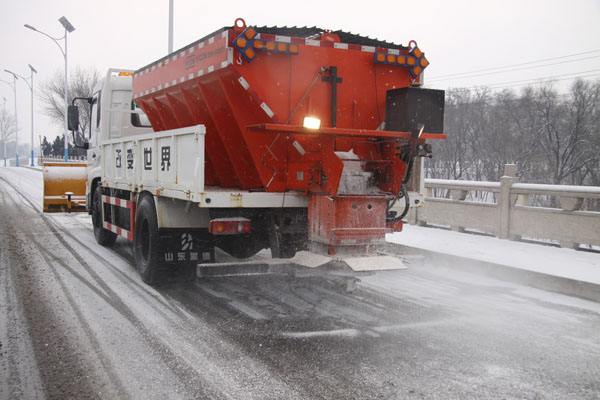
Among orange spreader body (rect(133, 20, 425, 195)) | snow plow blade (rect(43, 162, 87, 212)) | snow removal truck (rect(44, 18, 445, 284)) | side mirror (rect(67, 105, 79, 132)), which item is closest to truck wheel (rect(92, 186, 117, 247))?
side mirror (rect(67, 105, 79, 132))

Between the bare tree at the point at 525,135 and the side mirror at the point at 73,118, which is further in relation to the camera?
the bare tree at the point at 525,135

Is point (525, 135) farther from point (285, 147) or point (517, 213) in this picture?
point (285, 147)

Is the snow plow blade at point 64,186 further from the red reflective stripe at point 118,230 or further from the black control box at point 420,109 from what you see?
the black control box at point 420,109

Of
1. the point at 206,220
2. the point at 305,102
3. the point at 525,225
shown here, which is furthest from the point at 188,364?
the point at 525,225

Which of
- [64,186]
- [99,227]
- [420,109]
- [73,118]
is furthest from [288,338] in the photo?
[64,186]

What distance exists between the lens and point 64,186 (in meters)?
15.2

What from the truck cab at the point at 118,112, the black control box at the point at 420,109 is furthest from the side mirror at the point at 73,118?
the black control box at the point at 420,109

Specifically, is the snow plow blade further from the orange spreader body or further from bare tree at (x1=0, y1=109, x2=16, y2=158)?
bare tree at (x1=0, y1=109, x2=16, y2=158)

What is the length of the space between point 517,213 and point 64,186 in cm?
1116

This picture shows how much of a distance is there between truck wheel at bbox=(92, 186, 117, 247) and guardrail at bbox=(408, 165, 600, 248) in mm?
5677

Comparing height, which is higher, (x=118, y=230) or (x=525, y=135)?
(x=525, y=135)

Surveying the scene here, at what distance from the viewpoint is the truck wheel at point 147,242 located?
7.06 metres

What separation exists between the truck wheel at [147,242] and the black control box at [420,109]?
3.17 metres

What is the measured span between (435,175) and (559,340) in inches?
2337
